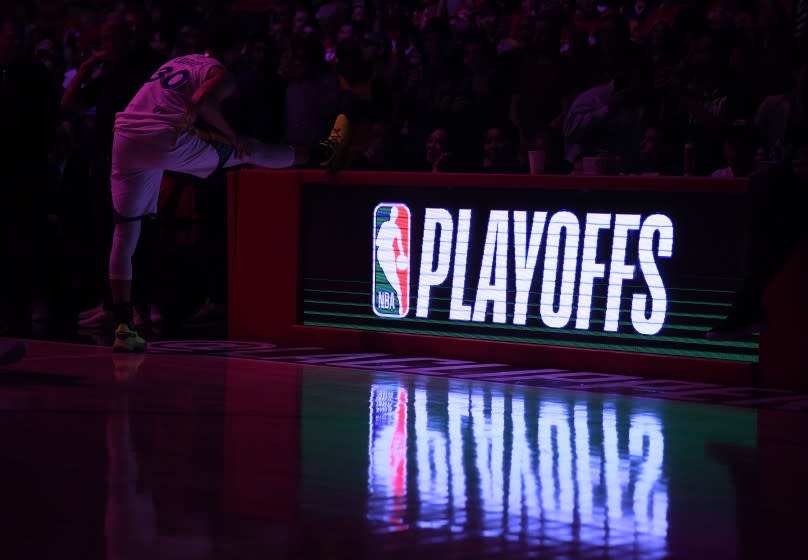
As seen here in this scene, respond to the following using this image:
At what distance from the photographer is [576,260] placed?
365 inches

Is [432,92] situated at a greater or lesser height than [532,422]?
greater

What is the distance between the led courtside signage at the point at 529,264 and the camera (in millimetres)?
8797

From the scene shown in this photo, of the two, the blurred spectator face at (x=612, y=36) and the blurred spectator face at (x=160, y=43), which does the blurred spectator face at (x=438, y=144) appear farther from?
the blurred spectator face at (x=160, y=43)

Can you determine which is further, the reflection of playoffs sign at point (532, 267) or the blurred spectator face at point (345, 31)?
the blurred spectator face at point (345, 31)

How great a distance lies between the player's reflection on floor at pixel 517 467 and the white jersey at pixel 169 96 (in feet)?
8.70

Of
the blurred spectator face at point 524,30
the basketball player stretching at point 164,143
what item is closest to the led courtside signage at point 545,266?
the basketball player stretching at point 164,143

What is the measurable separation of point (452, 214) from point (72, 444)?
4.21 m

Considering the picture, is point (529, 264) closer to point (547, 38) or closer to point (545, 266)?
point (545, 266)

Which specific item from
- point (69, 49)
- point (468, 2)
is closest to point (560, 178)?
point (468, 2)

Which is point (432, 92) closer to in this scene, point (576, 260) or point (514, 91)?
point (514, 91)

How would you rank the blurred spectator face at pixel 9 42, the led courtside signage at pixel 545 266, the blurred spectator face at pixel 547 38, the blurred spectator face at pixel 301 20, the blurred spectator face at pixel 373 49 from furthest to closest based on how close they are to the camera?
the blurred spectator face at pixel 301 20
the blurred spectator face at pixel 373 49
the blurred spectator face at pixel 547 38
the blurred spectator face at pixel 9 42
the led courtside signage at pixel 545 266

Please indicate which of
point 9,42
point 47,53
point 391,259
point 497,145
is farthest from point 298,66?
point 47,53

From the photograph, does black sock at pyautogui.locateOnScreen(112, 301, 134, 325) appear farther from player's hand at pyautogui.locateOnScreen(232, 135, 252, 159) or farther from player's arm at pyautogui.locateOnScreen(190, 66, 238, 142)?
player's arm at pyautogui.locateOnScreen(190, 66, 238, 142)

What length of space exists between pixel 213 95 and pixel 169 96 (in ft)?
1.14
